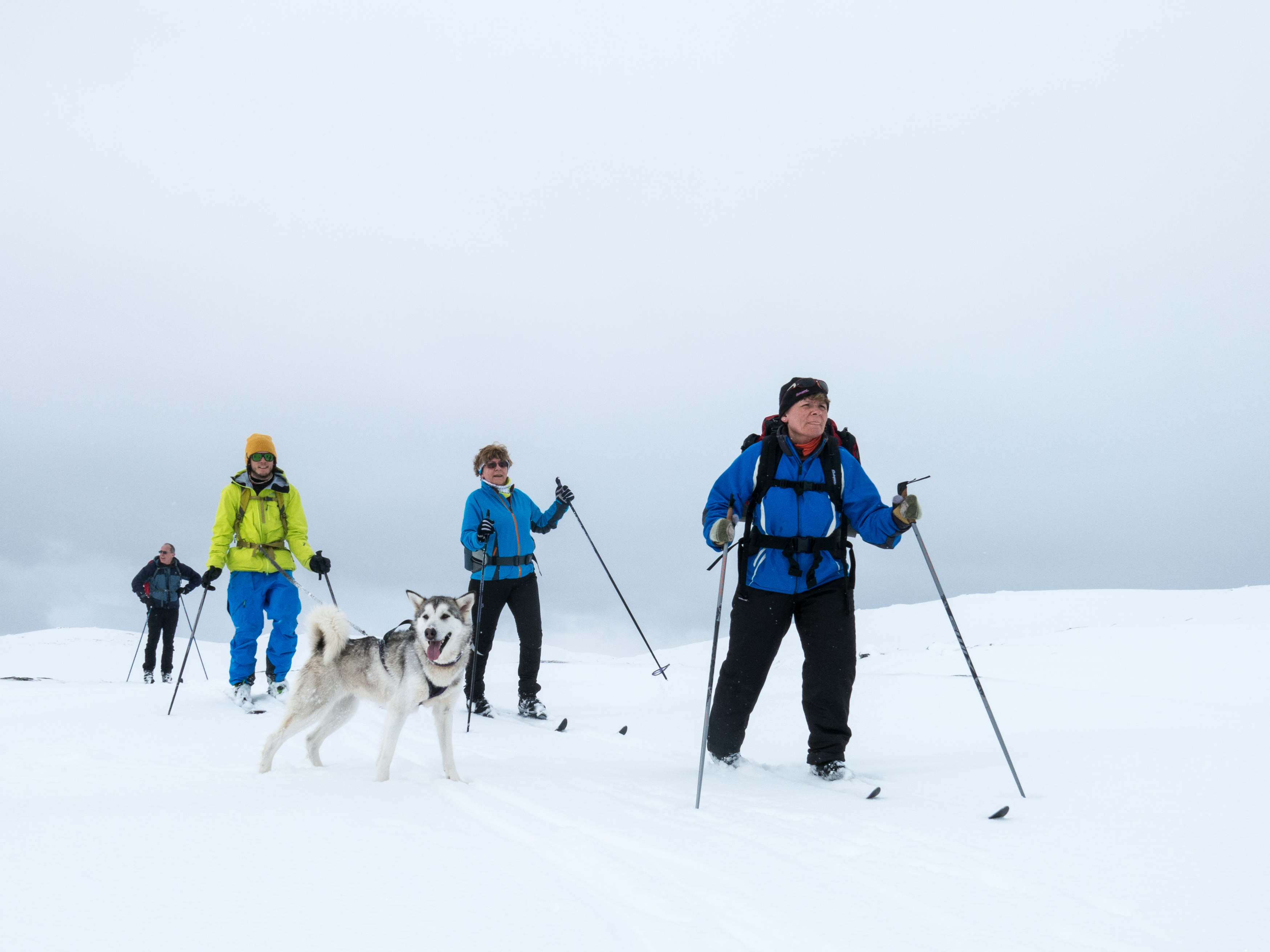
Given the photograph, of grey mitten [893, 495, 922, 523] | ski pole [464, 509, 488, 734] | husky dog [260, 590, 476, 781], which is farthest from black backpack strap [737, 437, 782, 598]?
ski pole [464, 509, 488, 734]

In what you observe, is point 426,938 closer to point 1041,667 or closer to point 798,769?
point 798,769

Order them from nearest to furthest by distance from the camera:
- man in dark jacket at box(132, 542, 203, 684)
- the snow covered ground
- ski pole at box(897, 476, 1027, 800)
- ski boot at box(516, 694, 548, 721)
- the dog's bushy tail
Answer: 1. the snow covered ground
2. ski pole at box(897, 476, 1027, 800)
3. the dog's bushy tail
4. ski boot at box(516, 694, 548, 721)
5. man in dark jacket at box(132, 542, 203, 684)

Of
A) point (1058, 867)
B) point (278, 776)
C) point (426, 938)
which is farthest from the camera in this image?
point (278, 776)

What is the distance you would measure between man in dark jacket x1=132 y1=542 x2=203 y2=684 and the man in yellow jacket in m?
6.70

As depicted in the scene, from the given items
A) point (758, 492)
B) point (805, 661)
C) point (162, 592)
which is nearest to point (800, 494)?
point (758, 492)

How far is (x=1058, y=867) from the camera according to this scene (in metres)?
2.77

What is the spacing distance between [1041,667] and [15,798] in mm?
9235

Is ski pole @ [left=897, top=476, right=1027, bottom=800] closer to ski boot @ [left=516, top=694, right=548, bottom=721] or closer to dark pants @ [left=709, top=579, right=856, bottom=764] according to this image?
dark pants @ [left=709, top=579, right=856, bottom=764]

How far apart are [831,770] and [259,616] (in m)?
5.56

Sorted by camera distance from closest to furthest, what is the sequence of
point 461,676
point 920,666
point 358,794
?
1. point 358,794
2. point 461,676
3. point 920,666

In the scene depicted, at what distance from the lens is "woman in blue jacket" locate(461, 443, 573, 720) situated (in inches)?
271

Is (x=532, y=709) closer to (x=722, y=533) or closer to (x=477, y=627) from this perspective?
(x=477, y=627)

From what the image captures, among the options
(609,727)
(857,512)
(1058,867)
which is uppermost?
(857,512)

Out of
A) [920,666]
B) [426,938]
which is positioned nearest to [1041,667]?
[920,666]
